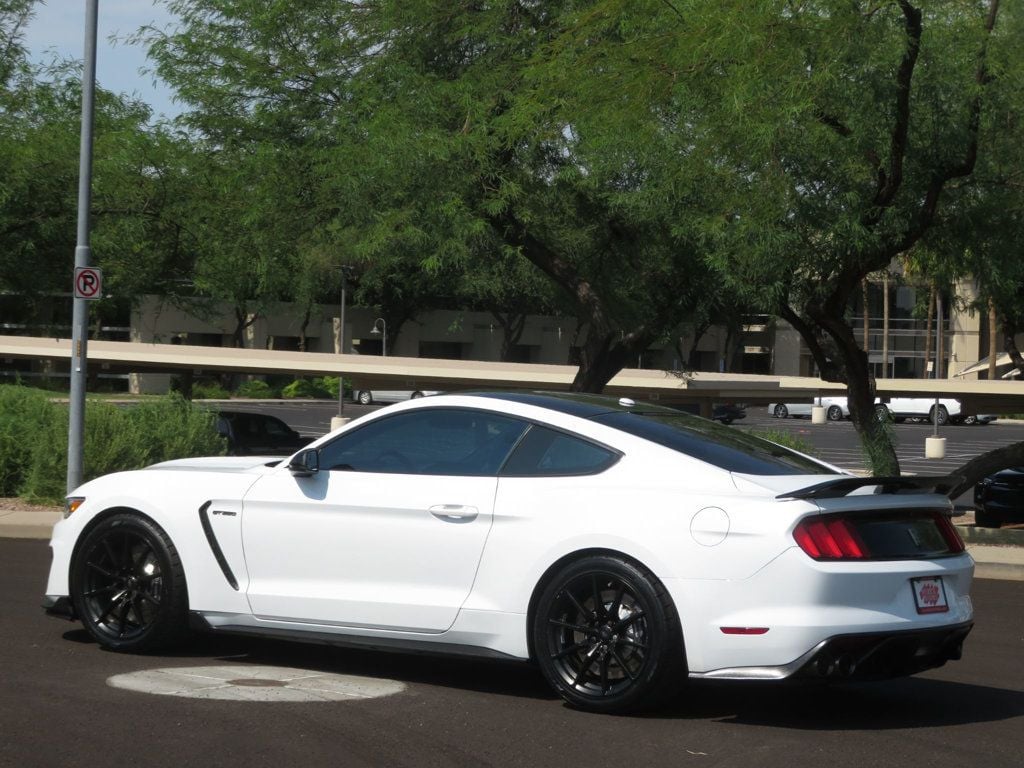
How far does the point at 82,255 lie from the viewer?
53.2 feet

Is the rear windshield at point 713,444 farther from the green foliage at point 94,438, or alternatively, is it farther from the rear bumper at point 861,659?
the green foliage at point 94,438

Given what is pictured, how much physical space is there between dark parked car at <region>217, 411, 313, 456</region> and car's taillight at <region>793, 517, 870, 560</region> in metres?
22.7

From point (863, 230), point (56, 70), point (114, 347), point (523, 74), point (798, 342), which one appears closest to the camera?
point (863, 230)

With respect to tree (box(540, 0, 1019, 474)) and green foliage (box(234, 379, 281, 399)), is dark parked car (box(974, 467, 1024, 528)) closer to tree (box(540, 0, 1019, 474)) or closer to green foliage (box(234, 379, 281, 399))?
tree (box(540, 0, 1019, 474))

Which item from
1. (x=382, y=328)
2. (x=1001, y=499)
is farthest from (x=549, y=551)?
(x=382, y=328)

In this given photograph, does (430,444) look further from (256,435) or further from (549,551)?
(256,435)

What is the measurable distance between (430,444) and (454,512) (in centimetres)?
50

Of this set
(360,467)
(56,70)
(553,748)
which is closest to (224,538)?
(360,467)

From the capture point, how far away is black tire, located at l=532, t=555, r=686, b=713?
6.30 meters

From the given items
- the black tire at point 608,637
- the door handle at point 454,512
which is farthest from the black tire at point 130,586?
the black tire at point 608,637

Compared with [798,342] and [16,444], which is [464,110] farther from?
[798,342]

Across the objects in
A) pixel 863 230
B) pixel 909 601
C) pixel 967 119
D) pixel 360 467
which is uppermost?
pixel 967 119

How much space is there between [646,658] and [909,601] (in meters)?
1.22

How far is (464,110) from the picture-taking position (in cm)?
1908
